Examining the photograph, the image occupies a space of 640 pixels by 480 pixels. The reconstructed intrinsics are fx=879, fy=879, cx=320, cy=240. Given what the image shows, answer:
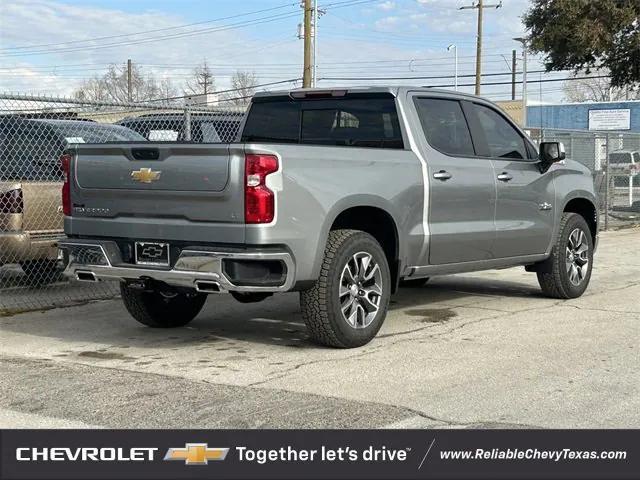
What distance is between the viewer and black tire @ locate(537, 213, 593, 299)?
8.76m

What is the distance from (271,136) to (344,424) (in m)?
3.83

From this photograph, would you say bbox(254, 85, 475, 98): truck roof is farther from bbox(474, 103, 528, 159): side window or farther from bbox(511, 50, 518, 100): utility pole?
bbox(511, 50, 518, 100): utility pole

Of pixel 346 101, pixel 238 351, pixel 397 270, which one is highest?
pixel 346 101

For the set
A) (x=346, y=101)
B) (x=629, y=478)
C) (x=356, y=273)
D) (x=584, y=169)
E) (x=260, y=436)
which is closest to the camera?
(x=629, y=478)

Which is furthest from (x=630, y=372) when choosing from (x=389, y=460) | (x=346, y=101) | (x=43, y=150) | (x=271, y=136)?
(x=43, y=150)

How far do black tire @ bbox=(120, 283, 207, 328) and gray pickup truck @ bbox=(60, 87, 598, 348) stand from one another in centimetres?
1

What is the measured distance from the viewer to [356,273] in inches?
259

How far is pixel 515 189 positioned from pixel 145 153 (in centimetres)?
358

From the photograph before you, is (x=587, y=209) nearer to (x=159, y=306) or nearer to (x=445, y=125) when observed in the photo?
(x=445, y=125)

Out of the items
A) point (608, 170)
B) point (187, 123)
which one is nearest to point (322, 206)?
point (187, 123)

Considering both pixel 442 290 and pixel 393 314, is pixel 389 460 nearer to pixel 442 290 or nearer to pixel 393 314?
pixel 393 314

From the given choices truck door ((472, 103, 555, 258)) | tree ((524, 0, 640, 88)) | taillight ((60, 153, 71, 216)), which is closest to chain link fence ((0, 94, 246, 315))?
taillight ((60, 153, 71, 216))

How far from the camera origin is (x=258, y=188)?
5852mm

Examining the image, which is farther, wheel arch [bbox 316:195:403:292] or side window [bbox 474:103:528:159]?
side window [bbox 474:103:528:159]
